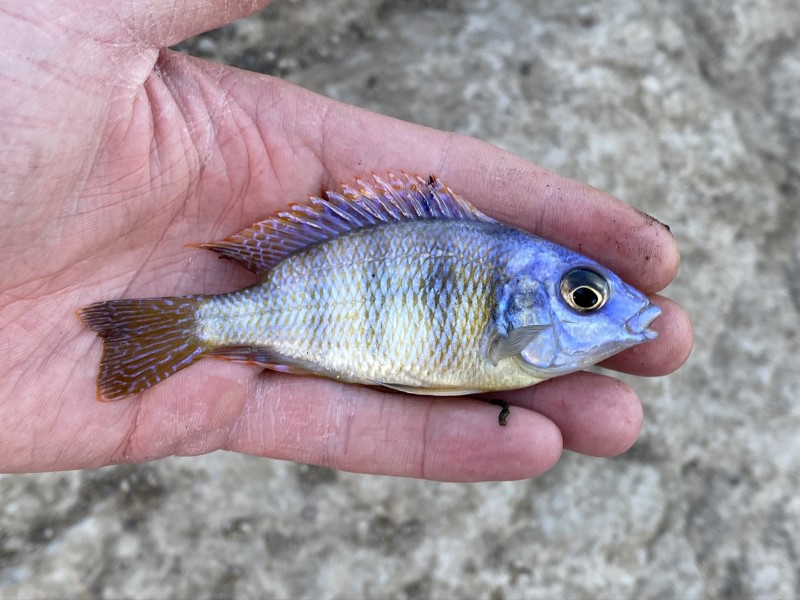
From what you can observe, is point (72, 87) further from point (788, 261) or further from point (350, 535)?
point (788, 261)

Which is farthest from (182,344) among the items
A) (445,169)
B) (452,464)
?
(445,169)

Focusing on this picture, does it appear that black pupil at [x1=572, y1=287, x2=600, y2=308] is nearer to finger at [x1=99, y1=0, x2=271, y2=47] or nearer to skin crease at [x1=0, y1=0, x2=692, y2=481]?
skin crease at [x1=0, y1=0, x2=692, y2=481]

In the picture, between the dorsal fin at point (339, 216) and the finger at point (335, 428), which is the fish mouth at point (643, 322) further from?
the dorsal fin at point (339, 216)

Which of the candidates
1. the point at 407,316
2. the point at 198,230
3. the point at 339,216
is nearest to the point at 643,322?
the point at 407,316

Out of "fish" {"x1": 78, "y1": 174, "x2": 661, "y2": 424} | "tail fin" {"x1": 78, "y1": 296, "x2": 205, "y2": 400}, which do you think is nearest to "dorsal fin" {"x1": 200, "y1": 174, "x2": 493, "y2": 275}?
"fish" {"x1": 78, "y1": 174, "x2": 661, "y2": 424}

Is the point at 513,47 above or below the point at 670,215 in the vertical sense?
above
